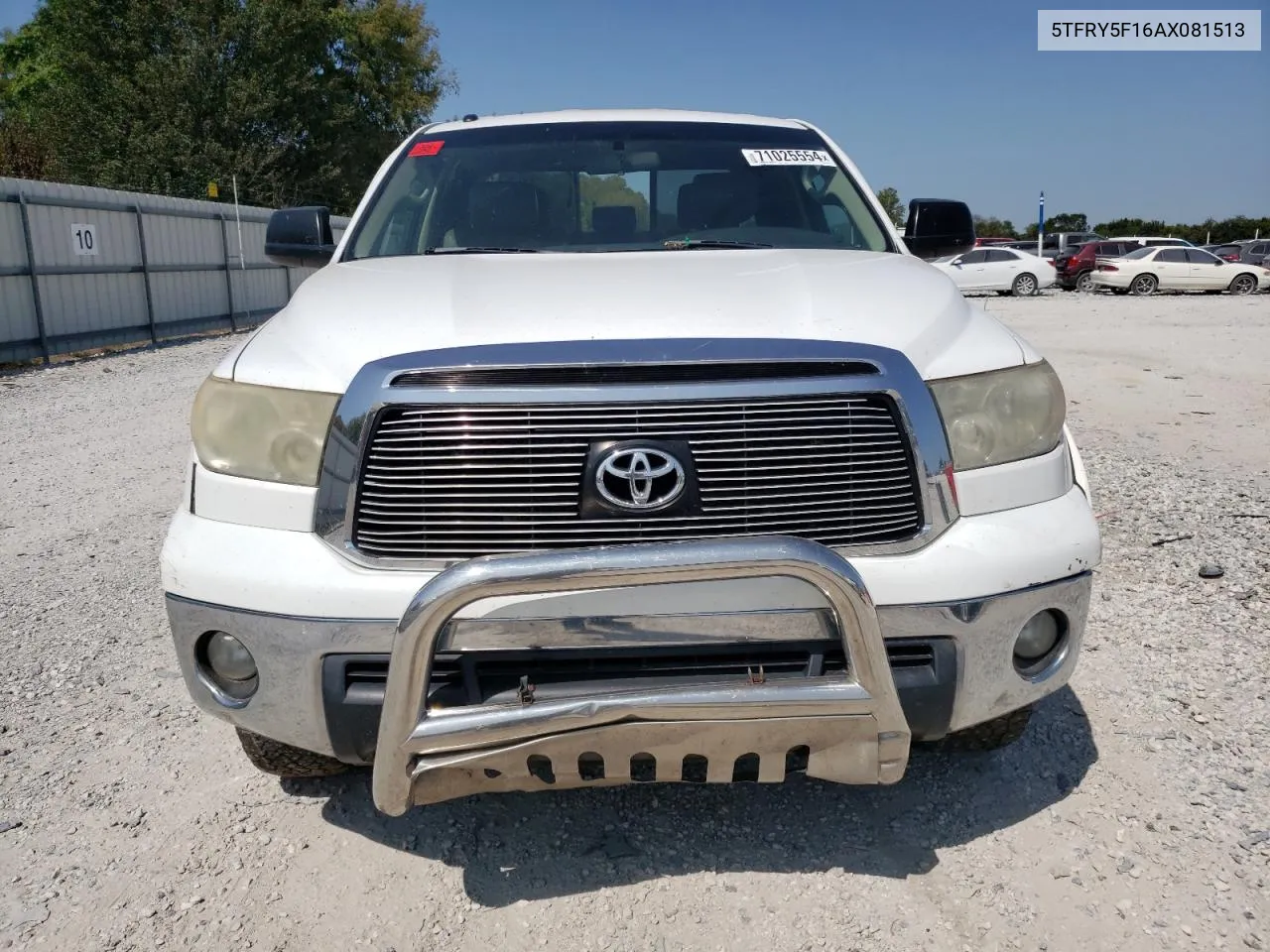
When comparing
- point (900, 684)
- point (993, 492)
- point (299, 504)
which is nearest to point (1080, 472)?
point (993, 492)

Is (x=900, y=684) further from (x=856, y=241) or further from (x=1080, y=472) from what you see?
(x=856, y=241)

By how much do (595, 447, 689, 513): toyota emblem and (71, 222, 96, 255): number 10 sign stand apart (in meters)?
14.2

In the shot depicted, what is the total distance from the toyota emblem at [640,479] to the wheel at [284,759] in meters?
1.06

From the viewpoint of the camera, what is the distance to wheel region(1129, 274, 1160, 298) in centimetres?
2752

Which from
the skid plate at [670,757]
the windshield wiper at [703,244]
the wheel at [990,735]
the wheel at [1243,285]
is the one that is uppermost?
the windshield wiper at [703,244]

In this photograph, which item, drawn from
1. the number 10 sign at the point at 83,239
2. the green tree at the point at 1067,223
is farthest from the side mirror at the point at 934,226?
the green tree at the point at 1067,223

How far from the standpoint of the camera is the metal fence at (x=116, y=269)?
41.4ft

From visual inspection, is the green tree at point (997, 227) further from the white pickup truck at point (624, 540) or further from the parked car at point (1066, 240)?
the white pickup truck at point (624, 540)

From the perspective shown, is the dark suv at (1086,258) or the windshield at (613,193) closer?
the windshield at (613,193)

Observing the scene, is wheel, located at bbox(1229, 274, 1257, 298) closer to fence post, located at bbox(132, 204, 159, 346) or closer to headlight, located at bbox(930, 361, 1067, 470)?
fence post, located at bbox(132, 204, 159, 346)

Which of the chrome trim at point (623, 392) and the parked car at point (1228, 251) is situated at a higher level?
the chrome trim at point (623, 392)

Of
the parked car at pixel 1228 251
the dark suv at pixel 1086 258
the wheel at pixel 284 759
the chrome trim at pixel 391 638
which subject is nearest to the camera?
the chrome trim at pixel 391 638

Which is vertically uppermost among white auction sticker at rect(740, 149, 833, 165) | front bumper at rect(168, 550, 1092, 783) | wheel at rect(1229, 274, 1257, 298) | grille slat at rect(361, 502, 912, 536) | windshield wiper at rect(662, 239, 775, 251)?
white auction sticker at rect(740, 149, 833, 165)

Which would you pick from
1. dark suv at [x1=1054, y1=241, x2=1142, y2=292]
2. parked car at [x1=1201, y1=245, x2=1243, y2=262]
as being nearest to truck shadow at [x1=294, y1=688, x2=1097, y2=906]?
dark suv at [x1=1054, y1=241, x2=1142, y2=292]
